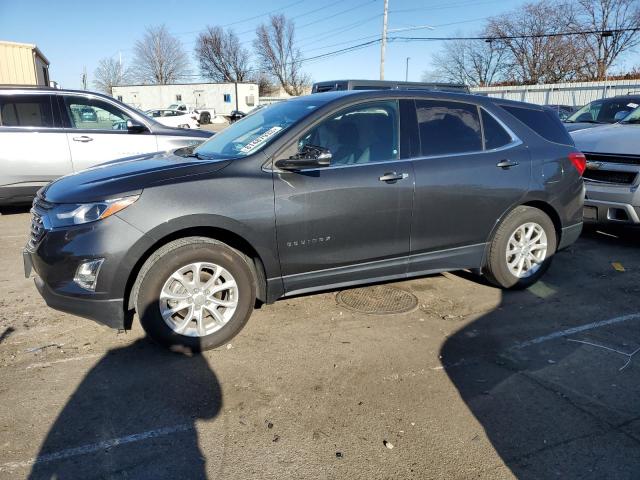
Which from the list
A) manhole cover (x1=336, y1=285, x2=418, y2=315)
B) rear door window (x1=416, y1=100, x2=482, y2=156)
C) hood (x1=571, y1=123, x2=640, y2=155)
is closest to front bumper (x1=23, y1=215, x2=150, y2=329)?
manhole cover (x1=336, y1=285, x2=418, y2=315)

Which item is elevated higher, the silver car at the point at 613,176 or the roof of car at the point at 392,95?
the roof of car at the point at 392,95

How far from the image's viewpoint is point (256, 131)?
13.1 feet

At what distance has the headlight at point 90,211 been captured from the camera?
311 centimetres

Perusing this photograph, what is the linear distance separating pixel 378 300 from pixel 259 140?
179 cm

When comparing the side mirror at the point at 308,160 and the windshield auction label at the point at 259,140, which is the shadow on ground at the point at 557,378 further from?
the windshield auction label at the point at 259,140

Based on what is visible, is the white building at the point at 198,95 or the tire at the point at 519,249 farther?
the white building at the point at 198,95

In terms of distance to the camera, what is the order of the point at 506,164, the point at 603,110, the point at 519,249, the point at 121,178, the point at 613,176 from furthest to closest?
1. the point at 603,110
2. the point at 613,176
3. the point at 519,249
4. the point at 506,164
5. the point at 121,178

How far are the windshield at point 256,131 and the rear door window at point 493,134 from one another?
1567mm

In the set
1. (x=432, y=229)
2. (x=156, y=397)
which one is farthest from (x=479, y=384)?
(x=156, y=397)

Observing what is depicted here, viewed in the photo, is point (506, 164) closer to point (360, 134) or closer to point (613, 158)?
point (360, 134)

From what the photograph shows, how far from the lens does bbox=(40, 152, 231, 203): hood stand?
317 cm

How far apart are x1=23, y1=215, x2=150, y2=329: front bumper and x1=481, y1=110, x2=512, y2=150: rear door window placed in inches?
118

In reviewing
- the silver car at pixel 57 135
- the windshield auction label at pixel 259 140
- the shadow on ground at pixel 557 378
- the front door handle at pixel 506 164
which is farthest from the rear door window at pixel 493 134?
the silver car at pixel 57 135

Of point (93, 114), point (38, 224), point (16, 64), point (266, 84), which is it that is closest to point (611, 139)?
point (38, 224)
